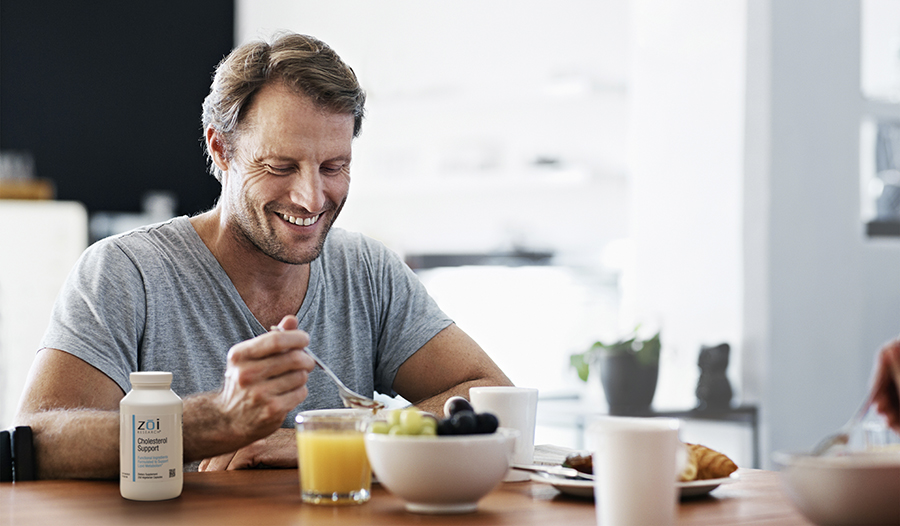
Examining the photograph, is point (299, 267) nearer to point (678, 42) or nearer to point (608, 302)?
point (678, 42)

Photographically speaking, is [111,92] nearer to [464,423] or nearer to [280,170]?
[280,170]

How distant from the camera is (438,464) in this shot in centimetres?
109

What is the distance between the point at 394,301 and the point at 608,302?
8.75 feet

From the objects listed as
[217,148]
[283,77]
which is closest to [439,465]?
[283,77]

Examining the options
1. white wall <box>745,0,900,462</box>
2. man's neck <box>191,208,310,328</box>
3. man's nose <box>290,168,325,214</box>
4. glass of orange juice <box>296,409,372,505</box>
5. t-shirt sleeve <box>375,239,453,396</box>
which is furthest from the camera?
white wall <box>745,0,900,462</box>

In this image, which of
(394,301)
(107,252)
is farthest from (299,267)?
(107,252)

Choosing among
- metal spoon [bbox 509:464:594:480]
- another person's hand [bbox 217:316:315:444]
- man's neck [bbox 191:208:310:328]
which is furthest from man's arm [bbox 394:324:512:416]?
another person's hand [bbox 217:316:315:444]

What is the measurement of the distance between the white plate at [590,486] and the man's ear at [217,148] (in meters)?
1.03

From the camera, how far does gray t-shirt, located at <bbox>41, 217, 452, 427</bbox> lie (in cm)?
167

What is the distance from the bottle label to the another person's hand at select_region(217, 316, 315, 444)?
99 millimetres

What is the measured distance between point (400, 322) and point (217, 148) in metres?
0.53

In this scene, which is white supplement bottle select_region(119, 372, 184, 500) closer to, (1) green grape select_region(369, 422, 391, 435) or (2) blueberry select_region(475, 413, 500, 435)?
(1) green grape select_region(369, 422, 391, 435)

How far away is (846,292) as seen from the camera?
3.37 meters

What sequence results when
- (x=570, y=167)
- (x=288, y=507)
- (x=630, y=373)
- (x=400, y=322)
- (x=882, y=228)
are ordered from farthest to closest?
1. (x=570, y=167)
2. (x=882, y=228)
3. (x=630, y=373)
4. (x=400, y=322)
5. (x=288, y=507)
